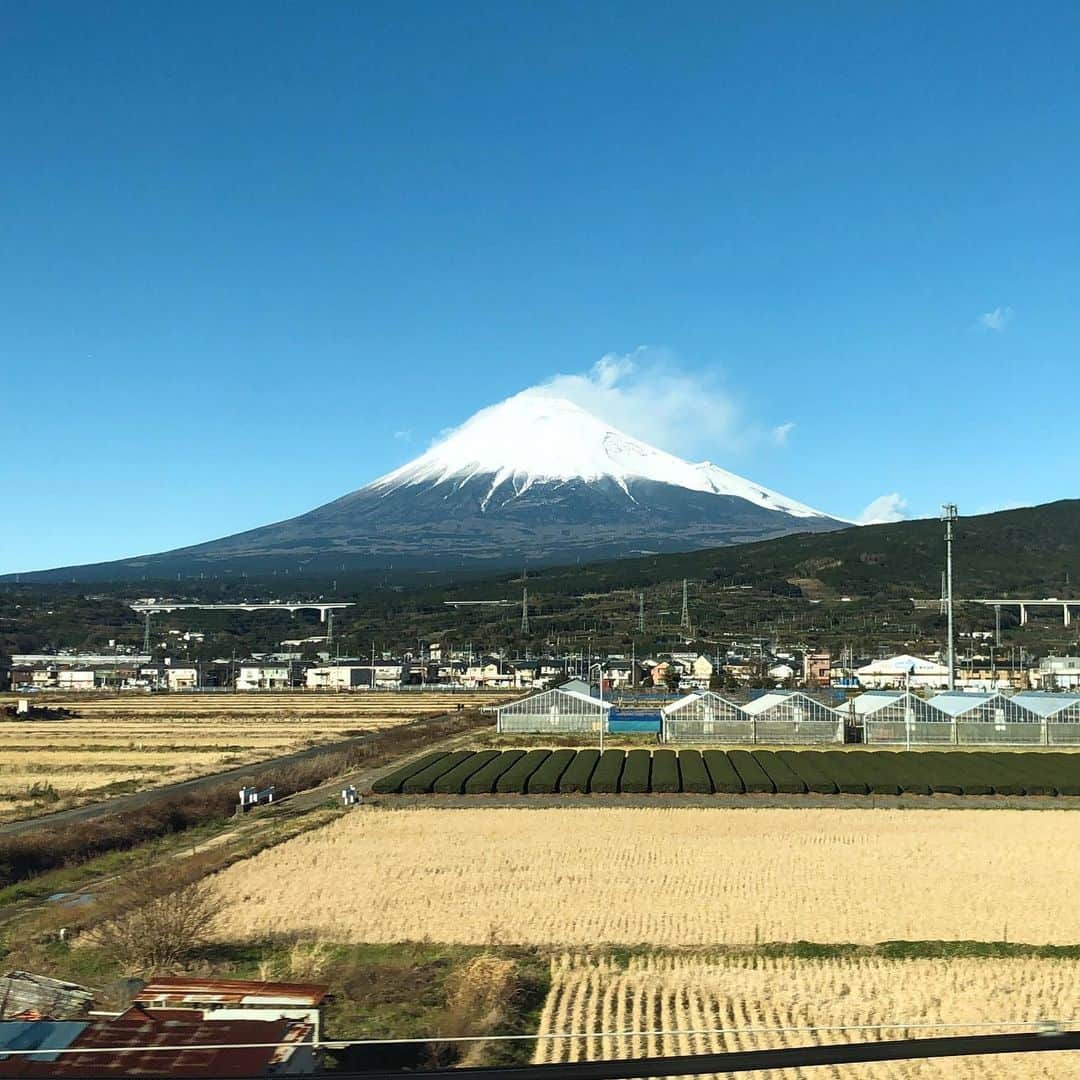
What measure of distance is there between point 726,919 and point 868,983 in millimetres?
4302

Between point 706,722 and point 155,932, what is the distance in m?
40.1

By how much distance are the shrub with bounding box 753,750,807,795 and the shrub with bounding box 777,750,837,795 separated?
16 cm

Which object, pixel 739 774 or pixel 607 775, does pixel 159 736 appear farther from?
pixel 739 774

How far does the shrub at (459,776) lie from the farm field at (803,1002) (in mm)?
19449

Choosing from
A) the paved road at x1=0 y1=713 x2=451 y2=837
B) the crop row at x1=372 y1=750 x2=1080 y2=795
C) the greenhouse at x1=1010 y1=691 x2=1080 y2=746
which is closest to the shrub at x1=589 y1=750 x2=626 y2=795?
Result: the crop row at x1=372 y1=750 x2=1080 y2=795

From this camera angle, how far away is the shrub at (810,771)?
117ft

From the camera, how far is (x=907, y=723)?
51312 mm

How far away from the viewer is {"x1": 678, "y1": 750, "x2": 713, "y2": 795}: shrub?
35.9 metres

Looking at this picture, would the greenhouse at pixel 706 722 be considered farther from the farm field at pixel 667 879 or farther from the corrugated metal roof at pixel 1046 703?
the farm field at pixel 667 879

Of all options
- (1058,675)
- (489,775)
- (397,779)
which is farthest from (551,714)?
(1058,675)

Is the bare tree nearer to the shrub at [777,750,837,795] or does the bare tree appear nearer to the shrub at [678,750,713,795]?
the shrub at [678,750,713,795]

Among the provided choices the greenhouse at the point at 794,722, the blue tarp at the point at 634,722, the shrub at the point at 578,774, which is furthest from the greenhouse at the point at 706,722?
the shrub at the point at 578,774

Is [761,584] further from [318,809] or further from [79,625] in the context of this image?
[318,809]

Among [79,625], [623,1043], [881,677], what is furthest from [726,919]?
[79,625]
